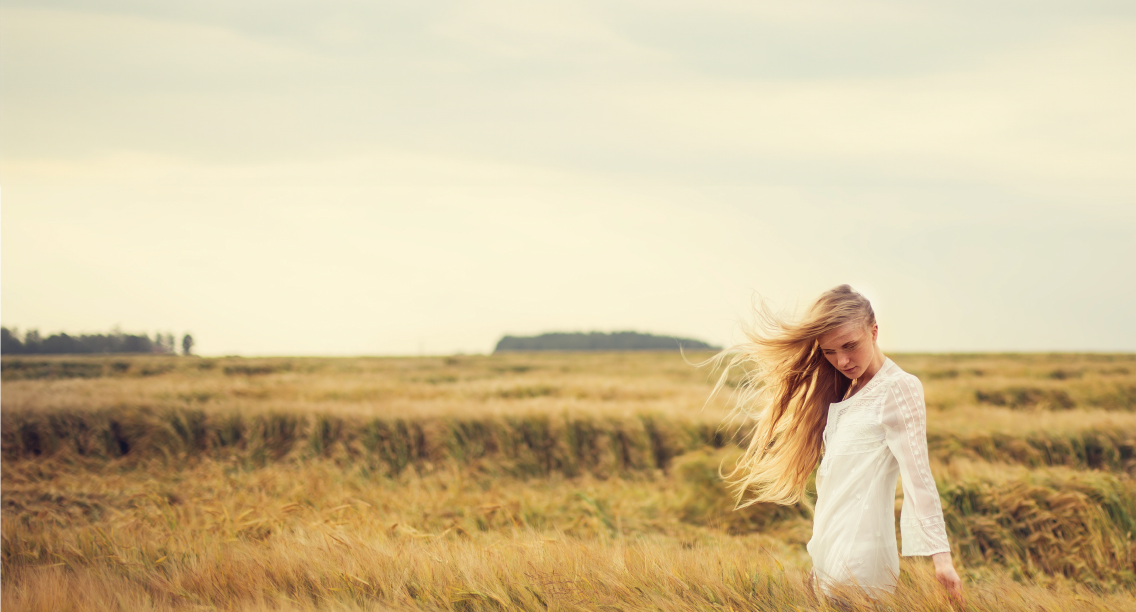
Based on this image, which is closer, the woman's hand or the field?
the woman's hand

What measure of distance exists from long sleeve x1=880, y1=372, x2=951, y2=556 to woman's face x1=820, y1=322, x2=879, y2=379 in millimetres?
154

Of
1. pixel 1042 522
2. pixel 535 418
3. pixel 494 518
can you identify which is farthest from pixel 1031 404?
pixel 494 518

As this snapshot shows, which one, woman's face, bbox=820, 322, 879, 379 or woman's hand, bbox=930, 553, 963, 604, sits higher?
woman's face, bbox=820, 322, 879, 379

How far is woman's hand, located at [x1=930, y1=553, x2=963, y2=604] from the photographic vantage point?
1998 mm

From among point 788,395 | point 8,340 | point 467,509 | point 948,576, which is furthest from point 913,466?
point 8,340

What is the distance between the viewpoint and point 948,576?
200 centimetres

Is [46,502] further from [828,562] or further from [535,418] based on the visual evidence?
[828,562]

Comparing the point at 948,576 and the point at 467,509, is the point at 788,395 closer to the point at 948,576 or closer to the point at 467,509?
the point at 948,576

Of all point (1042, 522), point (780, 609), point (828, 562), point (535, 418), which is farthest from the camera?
point (535, 418)

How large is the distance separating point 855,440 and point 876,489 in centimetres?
18

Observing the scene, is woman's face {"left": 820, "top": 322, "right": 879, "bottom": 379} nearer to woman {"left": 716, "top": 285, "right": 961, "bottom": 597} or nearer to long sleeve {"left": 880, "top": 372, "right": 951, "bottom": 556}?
woman {"left": 716, "top": 285, "right": 961, "bottom": 597}

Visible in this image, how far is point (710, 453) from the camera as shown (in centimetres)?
676

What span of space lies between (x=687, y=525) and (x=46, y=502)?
542 centimetres

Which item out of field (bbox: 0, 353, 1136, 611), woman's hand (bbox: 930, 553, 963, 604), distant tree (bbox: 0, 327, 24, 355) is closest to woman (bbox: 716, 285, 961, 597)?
woman's hand (bbox: 930, 553, 963, 604)
